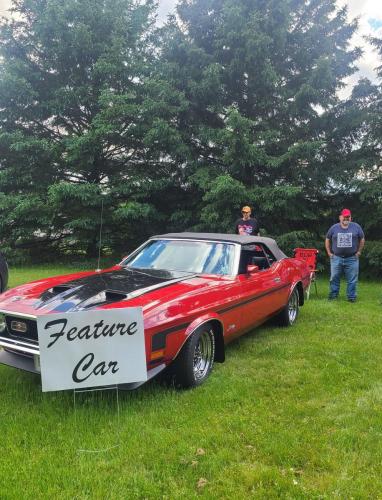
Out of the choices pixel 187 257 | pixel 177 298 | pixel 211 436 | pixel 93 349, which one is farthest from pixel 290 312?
pixel 93 349

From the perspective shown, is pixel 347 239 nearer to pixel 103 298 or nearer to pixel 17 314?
pixel 103 298

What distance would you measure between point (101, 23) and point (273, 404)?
1511 centimetres

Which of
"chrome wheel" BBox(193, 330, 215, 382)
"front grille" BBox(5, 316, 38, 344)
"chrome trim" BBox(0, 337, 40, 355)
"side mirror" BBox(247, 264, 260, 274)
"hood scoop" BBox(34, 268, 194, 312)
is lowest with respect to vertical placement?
"chrome wheel" BBox(193, 330, 215, 382)

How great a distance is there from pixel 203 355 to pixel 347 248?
5.19 m

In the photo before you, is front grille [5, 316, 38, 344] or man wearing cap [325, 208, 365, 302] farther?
man wearing cap [325, 208, 365, 302]

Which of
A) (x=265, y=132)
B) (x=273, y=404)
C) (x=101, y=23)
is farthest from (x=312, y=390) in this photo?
(x=101, y=23)

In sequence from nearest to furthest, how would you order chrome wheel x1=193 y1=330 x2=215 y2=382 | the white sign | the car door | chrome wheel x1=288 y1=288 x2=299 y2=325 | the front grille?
the white sign, the front grille, chrome wheel x1=193 y1=330 x2=215 y2=382, the car door, chrome wheel x1=288 y1=288 x2=299 y2=325

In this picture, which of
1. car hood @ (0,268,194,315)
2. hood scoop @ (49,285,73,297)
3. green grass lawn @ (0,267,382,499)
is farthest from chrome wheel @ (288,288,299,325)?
hood scoop @ (49,285,73,297)

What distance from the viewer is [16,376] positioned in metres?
4.23

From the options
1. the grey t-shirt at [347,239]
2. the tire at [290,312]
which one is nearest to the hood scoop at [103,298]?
the tire at [290,312]

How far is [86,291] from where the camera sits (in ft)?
13.2

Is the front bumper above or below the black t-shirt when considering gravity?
below

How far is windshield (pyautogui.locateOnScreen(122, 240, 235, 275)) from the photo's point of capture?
5.06m

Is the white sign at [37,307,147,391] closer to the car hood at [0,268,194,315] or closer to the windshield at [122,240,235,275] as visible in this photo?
the car hood at [0,268,194,315]
